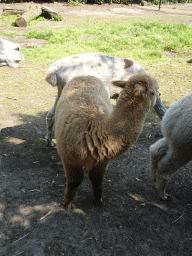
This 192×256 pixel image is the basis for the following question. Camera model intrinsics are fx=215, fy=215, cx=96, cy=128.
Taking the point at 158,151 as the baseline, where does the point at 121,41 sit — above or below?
above

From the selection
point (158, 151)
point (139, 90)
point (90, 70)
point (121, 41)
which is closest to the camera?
point (139, 90)

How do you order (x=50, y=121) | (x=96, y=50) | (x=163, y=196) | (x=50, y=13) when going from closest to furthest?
(x=163, y=196) → (x=50, y=121) → (x=96, y=50) → (x=50, y=13)

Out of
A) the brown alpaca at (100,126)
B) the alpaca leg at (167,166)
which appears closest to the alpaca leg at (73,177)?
the brown alpaca at (100,126)

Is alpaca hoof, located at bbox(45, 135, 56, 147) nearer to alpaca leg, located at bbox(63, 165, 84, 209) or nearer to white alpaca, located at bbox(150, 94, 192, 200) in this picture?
alpaca leg, located at bbox(63, 165, 84, 209)

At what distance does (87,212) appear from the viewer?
263 cm

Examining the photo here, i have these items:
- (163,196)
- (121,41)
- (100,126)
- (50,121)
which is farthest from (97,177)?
(121,41)

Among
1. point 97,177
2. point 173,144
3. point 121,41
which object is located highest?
point 121,41

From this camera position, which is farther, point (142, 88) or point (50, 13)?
point (50, 13)

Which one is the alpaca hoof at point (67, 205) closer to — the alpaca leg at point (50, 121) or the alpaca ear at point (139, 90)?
the alpaca leg at point (50, 121)

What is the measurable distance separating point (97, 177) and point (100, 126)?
2.32 ft

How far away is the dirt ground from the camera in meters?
2.27

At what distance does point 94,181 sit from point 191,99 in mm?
1435

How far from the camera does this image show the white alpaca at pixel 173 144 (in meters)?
2.29

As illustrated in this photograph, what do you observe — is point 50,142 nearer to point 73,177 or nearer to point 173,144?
point 73,177
